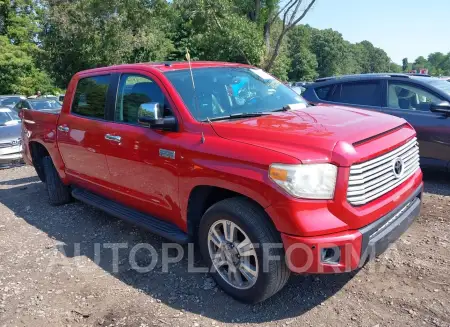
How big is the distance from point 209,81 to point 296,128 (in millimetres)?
1185

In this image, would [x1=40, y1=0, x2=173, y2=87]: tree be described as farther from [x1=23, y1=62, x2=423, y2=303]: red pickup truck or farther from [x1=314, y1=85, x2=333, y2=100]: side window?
[x1=23, y1=62, x2=423, y2=303]: red pickup truck

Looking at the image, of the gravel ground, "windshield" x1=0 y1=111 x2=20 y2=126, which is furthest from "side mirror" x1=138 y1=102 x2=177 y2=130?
"windshield" x1=0 y1=111 x2=20 y2=126

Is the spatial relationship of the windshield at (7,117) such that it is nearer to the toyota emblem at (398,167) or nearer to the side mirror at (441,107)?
the side mirror at (441,107)

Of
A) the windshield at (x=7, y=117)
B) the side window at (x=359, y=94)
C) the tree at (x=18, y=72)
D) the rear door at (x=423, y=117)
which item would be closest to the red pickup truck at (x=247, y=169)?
the rear door at (x=423, y=117)

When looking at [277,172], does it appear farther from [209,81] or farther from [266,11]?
[266,11]

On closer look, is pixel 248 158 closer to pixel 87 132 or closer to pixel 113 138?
pixel 113 138

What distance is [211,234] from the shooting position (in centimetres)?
329

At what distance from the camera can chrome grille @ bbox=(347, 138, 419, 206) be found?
2780 mm

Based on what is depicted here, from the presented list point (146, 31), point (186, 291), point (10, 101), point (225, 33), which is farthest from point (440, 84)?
point (146, 31)

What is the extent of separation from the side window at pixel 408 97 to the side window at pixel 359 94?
21 cm

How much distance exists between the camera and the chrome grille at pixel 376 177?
2.78m

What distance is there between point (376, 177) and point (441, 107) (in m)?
3.50

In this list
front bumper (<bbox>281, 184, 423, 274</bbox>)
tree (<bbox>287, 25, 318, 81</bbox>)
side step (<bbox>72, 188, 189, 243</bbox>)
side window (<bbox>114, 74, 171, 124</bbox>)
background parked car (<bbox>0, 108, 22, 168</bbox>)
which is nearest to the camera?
front bumper (<bbox>281, 184, 423, 274</bbox>)

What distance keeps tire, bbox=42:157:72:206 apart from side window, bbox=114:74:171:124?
2.12 m
